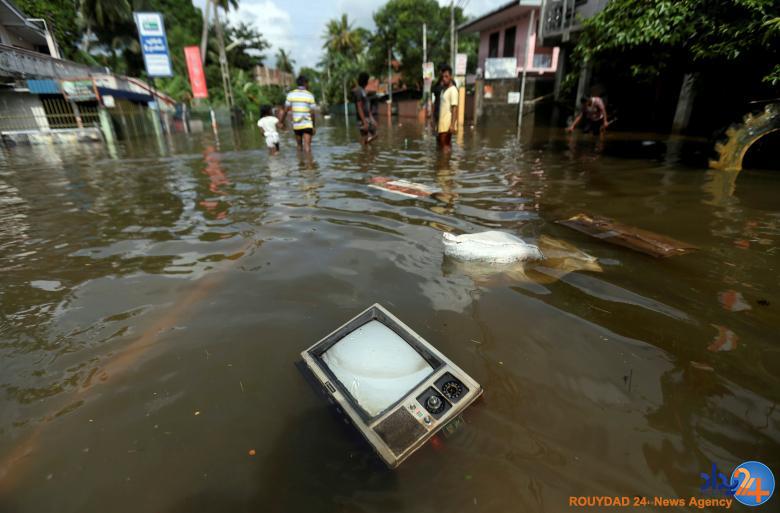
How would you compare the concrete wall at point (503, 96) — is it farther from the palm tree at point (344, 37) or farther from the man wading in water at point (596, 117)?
the palm tree at point (344, 37)

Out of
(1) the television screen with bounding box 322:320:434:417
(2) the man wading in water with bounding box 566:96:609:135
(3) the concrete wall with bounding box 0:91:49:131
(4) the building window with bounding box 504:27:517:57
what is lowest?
(1) the television screen with bounding box 322:320:434:417

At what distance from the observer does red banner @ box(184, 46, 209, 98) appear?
23.1 metres

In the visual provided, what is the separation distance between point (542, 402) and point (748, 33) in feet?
24.0

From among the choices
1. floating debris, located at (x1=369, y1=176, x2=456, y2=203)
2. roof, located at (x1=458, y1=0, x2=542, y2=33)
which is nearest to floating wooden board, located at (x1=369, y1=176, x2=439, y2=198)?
floating debris, located at (x1=369, y1=176, x2=456, y2=203)

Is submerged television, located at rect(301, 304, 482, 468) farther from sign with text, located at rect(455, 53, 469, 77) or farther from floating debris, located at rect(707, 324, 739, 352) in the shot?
sign with text, located at rect(455, 53, 469, 77)

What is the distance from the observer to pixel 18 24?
20.6 m

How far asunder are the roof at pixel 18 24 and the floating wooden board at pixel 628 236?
91.8ft

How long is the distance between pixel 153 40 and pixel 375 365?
928 inches

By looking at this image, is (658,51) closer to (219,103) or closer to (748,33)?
(748,33)

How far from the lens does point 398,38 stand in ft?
112

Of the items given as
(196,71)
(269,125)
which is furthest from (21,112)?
(269,125)

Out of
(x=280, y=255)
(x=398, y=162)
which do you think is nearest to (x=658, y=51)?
(x=398, y=162)

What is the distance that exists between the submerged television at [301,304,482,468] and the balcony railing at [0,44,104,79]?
2147 cm

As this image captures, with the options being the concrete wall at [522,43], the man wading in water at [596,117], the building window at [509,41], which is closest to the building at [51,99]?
the man wading in water at [596,117]
